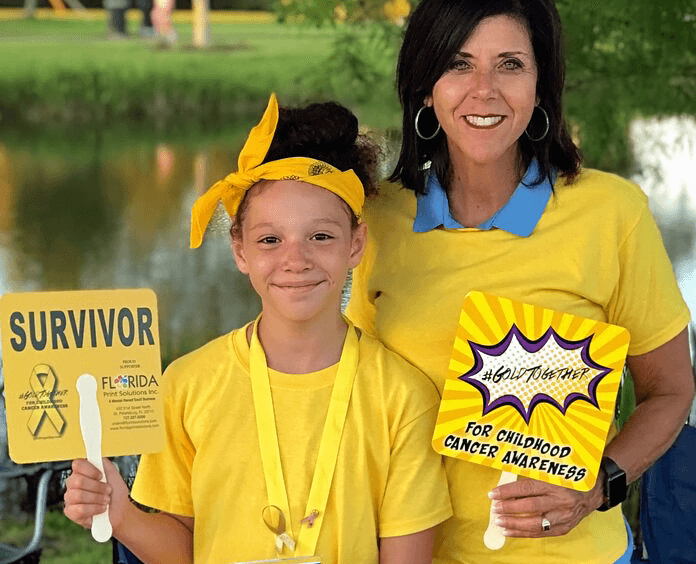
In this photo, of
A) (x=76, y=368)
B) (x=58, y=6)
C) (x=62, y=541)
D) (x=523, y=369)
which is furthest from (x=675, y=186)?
(x=76, y=368)

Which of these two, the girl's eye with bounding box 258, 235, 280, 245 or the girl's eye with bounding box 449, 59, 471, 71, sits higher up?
the girl's eye with bounding box 449, 59, 471, 71

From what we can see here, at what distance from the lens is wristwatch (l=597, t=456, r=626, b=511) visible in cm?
157

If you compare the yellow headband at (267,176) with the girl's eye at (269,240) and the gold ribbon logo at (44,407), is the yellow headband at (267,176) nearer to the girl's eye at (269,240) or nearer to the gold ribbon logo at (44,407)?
the girl's eye at (269,240)

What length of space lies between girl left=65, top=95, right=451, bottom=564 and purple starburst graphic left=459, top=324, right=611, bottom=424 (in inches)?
3.3

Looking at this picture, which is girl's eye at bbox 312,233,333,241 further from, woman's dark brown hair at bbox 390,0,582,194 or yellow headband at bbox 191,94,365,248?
woman's dark brown hair at bbox 390,0,582,194

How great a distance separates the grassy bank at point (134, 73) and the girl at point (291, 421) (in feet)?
7.92

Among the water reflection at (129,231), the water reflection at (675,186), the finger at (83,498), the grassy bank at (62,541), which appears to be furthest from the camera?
the water reflection at (129,231)

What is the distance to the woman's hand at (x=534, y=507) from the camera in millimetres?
1502

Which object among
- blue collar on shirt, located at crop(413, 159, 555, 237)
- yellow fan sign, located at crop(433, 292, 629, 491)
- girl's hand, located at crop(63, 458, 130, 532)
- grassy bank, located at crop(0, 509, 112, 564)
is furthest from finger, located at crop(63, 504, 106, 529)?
grassy bank, located at crop(0, 509, 112, 564)

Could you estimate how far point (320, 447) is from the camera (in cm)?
150

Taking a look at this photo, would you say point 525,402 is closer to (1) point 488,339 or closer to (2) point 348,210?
(1) point 488,339

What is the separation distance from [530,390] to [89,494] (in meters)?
0.61

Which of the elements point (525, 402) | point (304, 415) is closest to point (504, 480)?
point (525, 402)

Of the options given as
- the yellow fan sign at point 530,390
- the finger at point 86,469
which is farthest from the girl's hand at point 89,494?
the yellow fan sign at point 530,390
